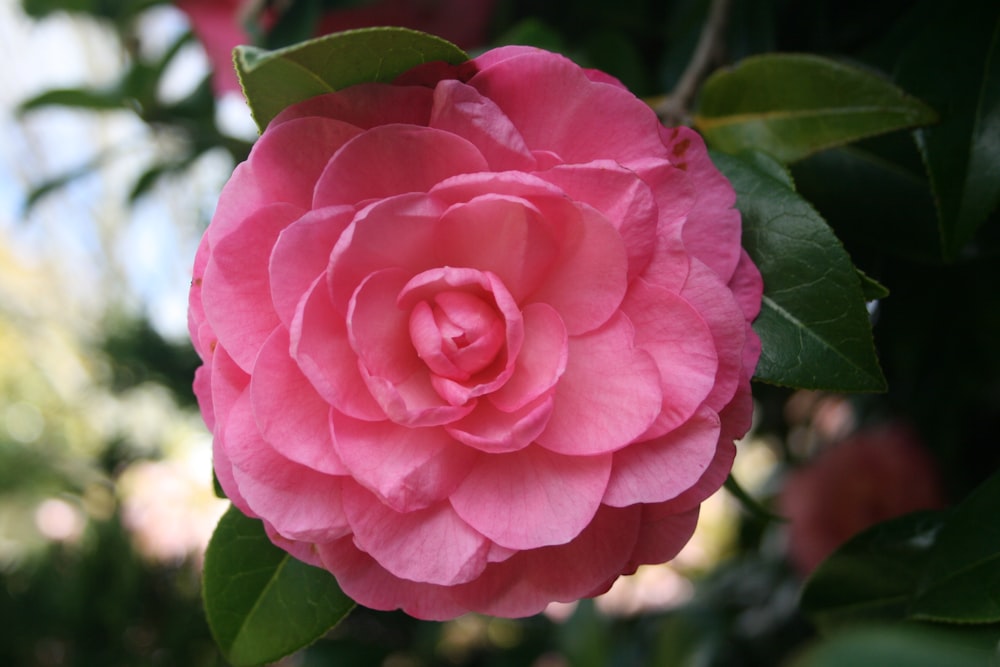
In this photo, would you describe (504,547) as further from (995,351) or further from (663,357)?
(995,351)

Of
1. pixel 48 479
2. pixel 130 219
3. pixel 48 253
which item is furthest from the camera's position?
pixel 48 253

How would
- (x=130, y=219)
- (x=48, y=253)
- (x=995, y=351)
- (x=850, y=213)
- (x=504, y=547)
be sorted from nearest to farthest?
(x=504, y=547) → (x=850, y=213) → (x=995, y=351) → (x=130, y=219) → (x=48, y=253)

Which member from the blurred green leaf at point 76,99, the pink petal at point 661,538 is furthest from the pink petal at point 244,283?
the blurred green leaf at point 76,99

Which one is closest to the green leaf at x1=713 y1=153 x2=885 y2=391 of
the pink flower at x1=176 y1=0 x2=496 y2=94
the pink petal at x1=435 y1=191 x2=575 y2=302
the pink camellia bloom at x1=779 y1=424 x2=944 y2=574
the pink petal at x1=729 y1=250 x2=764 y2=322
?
the pink petal at x1=729 y1=250 x2=764 y2=322

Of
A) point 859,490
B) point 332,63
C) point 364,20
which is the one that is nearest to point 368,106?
point 332,63

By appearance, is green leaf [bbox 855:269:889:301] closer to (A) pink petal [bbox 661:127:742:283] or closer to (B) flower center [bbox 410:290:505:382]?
(A) pink petal [bbox 661:127:742:283]

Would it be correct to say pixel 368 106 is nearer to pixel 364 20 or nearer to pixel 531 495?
pixel 531 495

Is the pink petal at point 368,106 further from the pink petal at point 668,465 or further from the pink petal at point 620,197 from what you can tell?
the pink petal at point 668,465

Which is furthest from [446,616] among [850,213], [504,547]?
[850,213]
